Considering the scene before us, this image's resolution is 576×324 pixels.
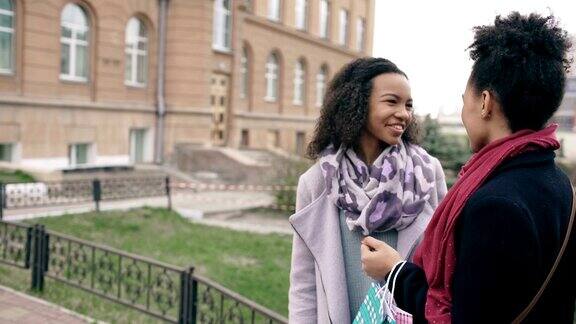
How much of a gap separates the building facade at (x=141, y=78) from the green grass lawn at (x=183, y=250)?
15.9 feet

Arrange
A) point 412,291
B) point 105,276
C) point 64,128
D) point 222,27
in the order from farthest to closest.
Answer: point 222,27
point 64,128
point 105,276
point 412,291

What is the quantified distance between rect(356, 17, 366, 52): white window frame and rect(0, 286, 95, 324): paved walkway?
105ft

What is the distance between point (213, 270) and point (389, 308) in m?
6.80

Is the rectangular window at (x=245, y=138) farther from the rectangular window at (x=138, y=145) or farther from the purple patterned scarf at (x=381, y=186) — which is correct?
the purple patterned scarf at (x=381, y=186)

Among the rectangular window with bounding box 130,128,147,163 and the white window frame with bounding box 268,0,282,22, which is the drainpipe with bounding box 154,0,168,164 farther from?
the white window frame with bounding box 268,0,282,22

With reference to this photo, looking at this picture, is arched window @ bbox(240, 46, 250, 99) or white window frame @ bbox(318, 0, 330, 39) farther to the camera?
white window frame @ bbox(318, 0, 330, 39)

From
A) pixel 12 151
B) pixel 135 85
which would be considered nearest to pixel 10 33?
pixel 12 151

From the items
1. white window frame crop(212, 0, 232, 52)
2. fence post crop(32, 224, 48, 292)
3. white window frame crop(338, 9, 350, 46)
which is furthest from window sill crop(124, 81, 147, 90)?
white window frame crop(338, 9, 350, 46)

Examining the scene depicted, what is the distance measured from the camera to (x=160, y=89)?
20250 mm

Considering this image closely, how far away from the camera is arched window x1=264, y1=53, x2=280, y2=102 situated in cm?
2748

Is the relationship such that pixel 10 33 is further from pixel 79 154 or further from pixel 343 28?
pixel 343 28

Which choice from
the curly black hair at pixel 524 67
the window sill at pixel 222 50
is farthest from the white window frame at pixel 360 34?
the curly black hair at pixel 524 67

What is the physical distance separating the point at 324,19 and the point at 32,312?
93.2 ft

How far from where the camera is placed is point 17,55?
15805 mm
